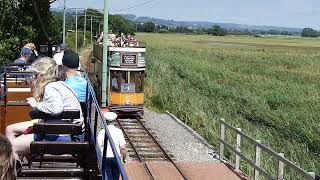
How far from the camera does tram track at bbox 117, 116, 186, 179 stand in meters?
16.5

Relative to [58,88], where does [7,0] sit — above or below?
above

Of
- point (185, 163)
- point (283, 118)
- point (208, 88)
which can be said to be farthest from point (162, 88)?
point (185, 163)

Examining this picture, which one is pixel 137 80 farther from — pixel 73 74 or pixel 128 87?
pixel 73 74

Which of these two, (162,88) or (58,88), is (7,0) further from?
(58,88)

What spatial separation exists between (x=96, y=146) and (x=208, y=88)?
2790cm

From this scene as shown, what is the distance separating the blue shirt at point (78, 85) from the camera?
7225mm

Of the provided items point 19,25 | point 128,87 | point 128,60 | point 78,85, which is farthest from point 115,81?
point 78,85

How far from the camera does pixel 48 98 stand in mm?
6570

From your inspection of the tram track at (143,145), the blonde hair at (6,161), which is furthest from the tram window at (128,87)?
the blonde hair at (6,161)

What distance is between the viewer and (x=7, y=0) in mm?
25984

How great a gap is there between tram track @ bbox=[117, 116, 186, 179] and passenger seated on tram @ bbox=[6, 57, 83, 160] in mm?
7633

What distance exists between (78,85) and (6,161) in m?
3.86

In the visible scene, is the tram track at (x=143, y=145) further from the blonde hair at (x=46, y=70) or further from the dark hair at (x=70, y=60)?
the blonde hair at (x=46, y=70)

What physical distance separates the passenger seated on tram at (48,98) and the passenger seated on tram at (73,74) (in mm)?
286
